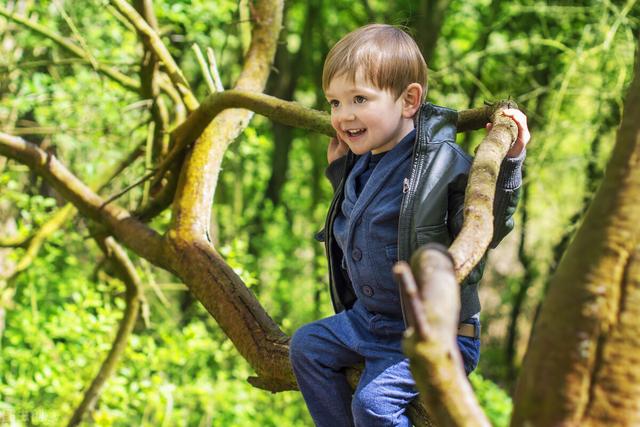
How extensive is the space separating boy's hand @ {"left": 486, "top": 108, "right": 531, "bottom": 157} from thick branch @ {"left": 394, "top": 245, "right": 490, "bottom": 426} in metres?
0.93

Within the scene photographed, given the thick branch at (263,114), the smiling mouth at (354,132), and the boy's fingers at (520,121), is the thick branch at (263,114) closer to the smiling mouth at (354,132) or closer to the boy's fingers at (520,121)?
the boy's fingers at (520,121)

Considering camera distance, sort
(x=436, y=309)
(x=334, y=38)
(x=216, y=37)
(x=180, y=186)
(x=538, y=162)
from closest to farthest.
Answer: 1. (x=436, y=309)
2. (x=180, y=186)
3. (x=538, y=162)
4. (x=216, y=37)
5. (x=334, y=38)

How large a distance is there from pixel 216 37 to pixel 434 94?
237 centimetres

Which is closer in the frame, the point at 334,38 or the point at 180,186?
the point at 180,186

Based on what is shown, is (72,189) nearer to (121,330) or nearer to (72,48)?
(121,330)

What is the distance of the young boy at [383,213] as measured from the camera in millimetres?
2049

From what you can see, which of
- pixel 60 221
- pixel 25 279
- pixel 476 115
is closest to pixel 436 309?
pixel 476 115

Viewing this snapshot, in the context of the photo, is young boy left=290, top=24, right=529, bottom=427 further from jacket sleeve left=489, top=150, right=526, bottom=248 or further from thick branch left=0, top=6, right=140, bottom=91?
thick branch left=0, top=6, right=140, bottom=91

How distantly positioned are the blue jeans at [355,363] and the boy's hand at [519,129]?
449mm

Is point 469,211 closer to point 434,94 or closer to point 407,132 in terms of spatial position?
point 407,132

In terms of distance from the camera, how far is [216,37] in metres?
8.06

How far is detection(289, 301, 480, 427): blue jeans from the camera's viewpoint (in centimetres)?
202

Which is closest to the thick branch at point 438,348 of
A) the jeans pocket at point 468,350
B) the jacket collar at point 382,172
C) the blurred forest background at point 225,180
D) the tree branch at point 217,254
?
the jeans pocket at point 468,350

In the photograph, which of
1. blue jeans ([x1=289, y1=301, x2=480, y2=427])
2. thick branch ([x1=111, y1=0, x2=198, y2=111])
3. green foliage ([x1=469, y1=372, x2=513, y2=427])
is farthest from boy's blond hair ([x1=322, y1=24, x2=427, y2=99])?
green foliage ([x1=469, y1=372, x2=513, y2=427])
